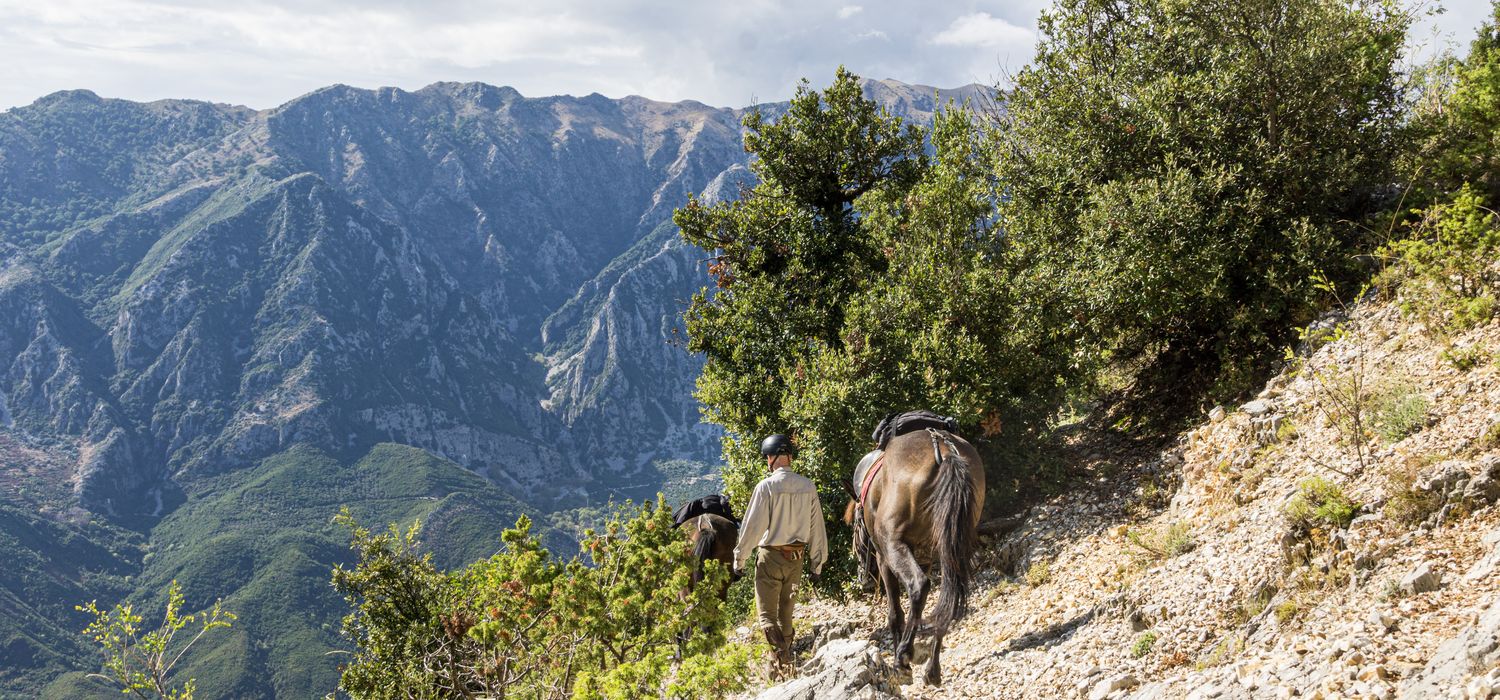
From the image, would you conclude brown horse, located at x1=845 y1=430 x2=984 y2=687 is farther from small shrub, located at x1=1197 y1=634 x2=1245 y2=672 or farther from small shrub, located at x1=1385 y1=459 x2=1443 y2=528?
small shrub, located at x1=1385 y1=459 x2=1443 y2=528

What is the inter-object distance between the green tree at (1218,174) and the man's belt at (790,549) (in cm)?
750

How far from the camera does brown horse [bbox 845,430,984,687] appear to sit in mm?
9805

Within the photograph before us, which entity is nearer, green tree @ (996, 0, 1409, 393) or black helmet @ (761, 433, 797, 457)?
black helmet @ (761, 433, 797, 457)

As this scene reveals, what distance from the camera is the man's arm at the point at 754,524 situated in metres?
11.7

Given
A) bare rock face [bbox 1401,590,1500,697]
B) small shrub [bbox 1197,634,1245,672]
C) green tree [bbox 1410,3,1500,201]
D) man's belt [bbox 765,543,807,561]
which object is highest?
green tree [bbox 1410,3,1500,201]

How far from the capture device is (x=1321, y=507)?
8.51 metres

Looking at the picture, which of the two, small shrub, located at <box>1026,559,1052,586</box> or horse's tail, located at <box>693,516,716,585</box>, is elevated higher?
small shrub, located at <box>1026,559,1052,586</box>

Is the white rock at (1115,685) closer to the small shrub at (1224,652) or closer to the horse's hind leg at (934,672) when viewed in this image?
the small shrub at (1224,652)

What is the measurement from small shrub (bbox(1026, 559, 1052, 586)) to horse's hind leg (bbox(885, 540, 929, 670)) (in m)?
3.18

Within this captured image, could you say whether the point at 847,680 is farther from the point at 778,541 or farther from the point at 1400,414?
the point at 1400,414

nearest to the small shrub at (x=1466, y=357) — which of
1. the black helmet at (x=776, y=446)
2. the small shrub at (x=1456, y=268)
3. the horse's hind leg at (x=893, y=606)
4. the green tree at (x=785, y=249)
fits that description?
the small shrub at (x=1456, y=268)

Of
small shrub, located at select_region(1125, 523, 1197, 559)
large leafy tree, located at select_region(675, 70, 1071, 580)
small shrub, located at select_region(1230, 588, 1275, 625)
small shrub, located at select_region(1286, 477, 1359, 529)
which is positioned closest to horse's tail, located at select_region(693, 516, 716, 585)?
large leafy tree, located at select_region(675, 70, 1071, 580)

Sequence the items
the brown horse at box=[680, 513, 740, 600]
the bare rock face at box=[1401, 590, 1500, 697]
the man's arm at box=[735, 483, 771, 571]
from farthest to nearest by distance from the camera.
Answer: the brown horse at box=[680, 513, 740, 600]
the man's arm at box=[735, 483, 771, 571]
the bare rock face at box=[1401, 590, 1500, 697]

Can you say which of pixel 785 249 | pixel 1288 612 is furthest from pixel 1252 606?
pixel 785 249
